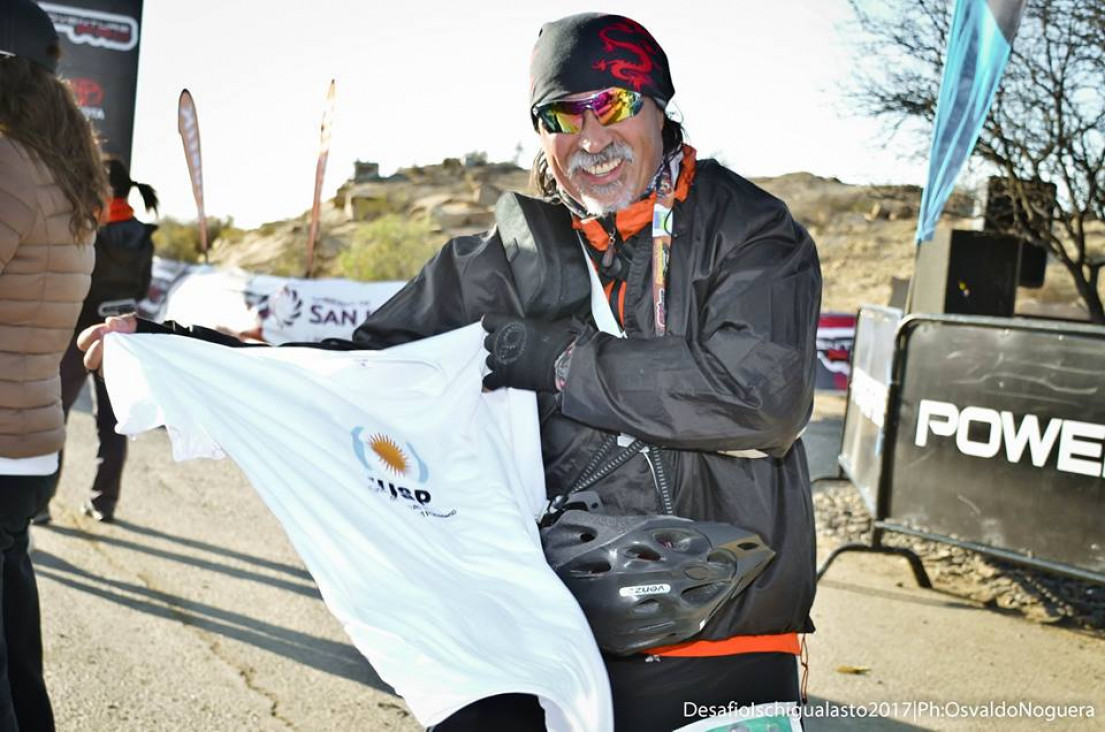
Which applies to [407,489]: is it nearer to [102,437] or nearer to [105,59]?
[102,437]

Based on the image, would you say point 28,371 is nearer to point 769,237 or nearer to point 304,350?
point 304,350

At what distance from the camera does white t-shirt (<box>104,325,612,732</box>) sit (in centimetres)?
203

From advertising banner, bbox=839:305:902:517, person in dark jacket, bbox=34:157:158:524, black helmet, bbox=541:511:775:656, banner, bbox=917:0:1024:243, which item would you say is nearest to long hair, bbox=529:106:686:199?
black helmet, bbox=541:511:775:656

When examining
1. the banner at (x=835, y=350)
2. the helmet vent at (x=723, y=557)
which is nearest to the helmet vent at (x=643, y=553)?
the helmet vent at (x=723, y=557)

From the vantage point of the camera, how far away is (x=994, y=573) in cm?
642

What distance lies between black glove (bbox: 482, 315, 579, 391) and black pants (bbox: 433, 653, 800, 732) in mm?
632

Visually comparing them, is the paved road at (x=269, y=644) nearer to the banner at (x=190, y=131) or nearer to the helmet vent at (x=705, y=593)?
the helmet vent at (x=705, y=593)

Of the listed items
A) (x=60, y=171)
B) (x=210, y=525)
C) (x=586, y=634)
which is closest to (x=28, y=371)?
(x=60, y=171)

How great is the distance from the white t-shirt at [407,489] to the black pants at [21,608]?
84 centimetres

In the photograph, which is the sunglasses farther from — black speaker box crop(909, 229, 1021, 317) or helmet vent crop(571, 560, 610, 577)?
black speaker box crop(909, 229, 1021, 317)

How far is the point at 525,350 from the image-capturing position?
2.26 m

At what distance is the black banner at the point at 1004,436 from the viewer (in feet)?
16.4

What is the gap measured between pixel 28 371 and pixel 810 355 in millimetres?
2274

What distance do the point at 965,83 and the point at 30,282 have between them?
5.81 m
